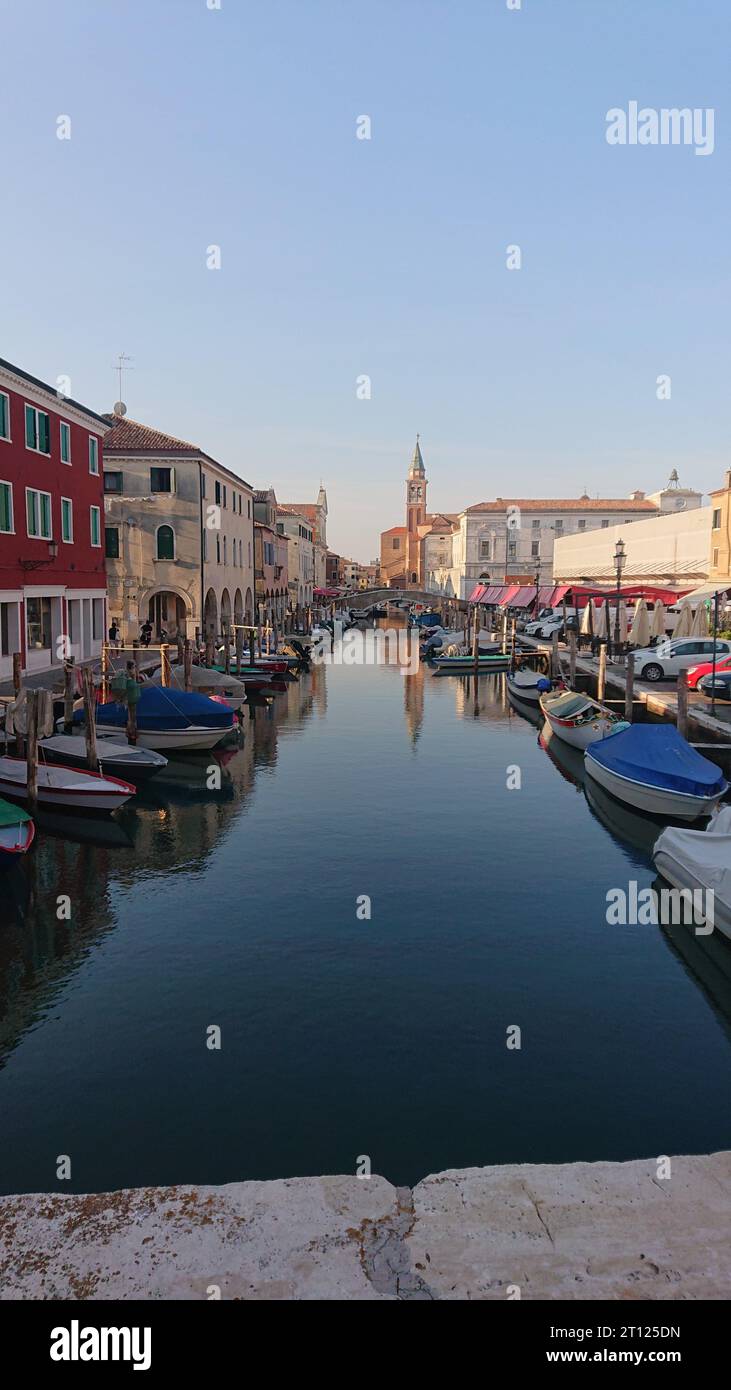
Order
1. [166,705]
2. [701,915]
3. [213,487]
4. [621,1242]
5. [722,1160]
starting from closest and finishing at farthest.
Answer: [621,1242], [722,1160], [701,915], [166,705], [213,487]

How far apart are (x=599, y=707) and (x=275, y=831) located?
45.7 ft

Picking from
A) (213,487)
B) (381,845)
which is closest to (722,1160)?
(381,845)

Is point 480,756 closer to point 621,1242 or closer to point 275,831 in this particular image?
point 275,831

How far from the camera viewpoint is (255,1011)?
479 inches

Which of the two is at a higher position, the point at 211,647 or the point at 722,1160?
the point at 211,647

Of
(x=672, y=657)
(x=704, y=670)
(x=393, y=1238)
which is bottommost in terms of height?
(x=393, y=1238)

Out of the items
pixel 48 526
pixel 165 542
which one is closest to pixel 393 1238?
pixel 48 526

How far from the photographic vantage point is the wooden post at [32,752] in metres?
20.1

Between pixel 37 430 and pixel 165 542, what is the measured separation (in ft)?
51.9

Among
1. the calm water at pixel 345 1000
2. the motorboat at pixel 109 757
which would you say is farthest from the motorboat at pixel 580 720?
the motorboat at pixel 109 757

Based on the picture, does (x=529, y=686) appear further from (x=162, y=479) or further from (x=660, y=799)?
(x=660, y=799)

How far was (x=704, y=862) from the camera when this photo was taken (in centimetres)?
1541

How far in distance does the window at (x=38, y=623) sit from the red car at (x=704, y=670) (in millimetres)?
24269

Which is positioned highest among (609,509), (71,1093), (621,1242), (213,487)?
(609,509)
